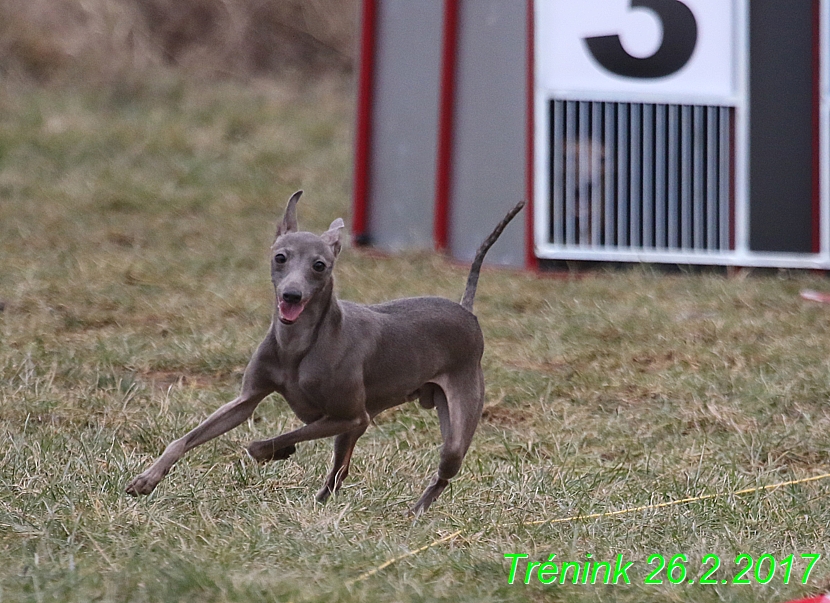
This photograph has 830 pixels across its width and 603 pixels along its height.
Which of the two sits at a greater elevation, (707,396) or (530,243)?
(530,243)

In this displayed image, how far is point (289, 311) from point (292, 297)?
0.14 ft

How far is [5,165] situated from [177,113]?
220 centimetres

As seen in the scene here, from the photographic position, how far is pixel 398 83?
9.13 meters

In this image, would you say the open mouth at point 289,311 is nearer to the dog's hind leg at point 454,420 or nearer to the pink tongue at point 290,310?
the pink tongue at point 290,310

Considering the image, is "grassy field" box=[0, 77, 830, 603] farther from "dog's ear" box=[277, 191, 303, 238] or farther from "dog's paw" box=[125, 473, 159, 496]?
"dog's ear" box=[277, 191, 303, 238]

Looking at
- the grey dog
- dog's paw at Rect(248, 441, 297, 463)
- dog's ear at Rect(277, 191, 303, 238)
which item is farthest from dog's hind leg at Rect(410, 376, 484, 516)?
dog's ear at Rect(277, 191, 303, 238)

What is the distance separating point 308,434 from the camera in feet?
11.7

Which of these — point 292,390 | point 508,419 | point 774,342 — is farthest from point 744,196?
point 292,390

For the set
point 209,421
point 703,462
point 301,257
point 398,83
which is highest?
point 398,83

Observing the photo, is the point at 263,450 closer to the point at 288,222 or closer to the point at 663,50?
the point at 288,222

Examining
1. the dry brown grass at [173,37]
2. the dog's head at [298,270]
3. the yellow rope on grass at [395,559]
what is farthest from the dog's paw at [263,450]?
the dry brown grass at [173,37]

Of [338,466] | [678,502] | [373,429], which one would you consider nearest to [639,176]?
[373,429]

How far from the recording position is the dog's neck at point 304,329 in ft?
11.6

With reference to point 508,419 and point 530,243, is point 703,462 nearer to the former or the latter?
point 508,419
